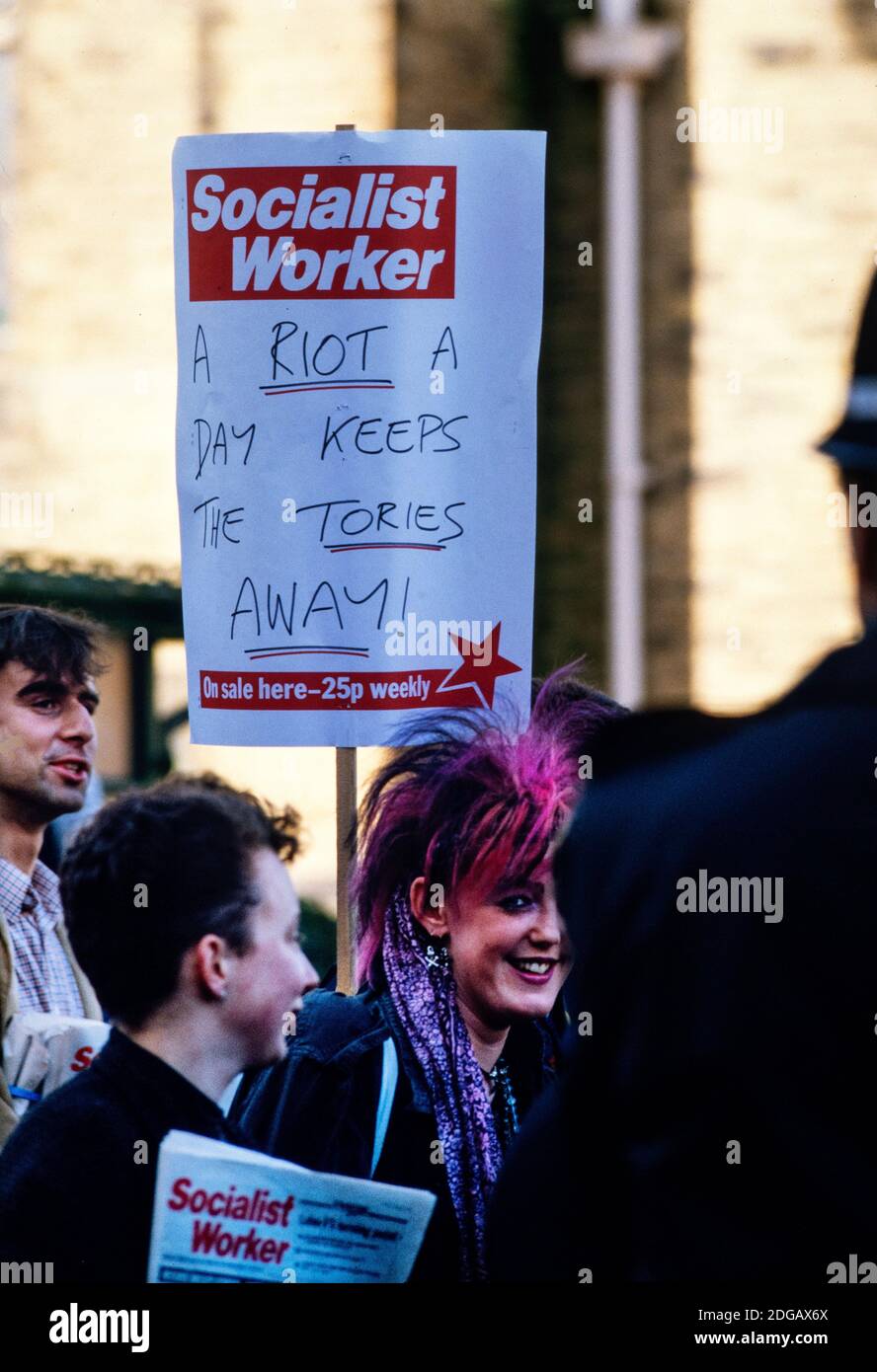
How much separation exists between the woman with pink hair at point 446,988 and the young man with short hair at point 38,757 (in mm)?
532

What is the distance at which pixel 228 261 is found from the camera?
8.71ft

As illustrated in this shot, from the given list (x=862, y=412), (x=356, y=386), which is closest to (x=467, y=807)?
(x=356, y=386)

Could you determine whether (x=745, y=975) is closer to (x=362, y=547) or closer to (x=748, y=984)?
(x=748, y=984)

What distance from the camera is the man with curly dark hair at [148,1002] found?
6.72 feet

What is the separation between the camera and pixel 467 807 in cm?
241

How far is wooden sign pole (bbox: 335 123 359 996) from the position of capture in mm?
2564

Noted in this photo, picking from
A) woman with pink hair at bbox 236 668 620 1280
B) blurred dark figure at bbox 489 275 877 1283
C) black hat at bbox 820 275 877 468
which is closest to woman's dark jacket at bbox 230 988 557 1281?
woman with pink hair at bbox 236 668 620 1280

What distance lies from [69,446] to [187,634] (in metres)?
5.34

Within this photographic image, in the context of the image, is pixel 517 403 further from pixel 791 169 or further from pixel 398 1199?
pixel 791 169

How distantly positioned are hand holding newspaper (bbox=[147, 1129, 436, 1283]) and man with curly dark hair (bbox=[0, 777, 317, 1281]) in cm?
3

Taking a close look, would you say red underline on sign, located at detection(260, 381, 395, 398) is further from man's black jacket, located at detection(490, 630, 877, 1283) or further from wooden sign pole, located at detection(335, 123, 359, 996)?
man's black jacket, located at detection(490, 630, 877, 1283)

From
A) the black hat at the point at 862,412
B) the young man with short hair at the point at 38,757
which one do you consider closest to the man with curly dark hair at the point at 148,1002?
the young man with short hair at the point at 38,757
